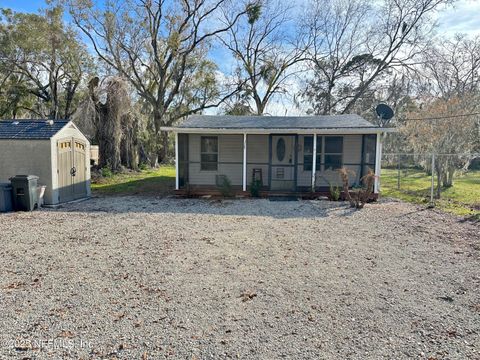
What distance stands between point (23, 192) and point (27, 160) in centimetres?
114

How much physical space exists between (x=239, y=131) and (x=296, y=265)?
22.6ft

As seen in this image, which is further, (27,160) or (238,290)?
(27,160)

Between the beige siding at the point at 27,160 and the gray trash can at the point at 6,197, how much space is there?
777 millimetres

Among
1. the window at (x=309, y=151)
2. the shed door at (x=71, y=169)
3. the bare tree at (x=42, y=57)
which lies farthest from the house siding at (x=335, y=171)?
the bare tree at (x=42, y=57)

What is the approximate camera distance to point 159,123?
23.0 meters

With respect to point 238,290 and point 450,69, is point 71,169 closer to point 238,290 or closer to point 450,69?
point 238,290

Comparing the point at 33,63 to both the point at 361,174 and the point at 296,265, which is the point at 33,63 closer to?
the point at 361,174

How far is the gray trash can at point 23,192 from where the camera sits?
26.6 feet

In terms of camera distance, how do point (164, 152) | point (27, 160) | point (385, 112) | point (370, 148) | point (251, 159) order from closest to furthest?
1. point (27, 160)
2. point (370, 148)
3. point (385, 112)
4. point (251, 159)
5. point (164, 152)

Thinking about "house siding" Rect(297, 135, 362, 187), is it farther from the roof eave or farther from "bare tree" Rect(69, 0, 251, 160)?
"bare tree" Rect(69, 0, 251, 160)

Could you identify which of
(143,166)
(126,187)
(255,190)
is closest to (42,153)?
(126,187)

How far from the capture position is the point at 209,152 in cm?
1241

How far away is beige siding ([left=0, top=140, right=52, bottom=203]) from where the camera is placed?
8.70m

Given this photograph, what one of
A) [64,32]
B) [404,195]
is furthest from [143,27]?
[404,195]
